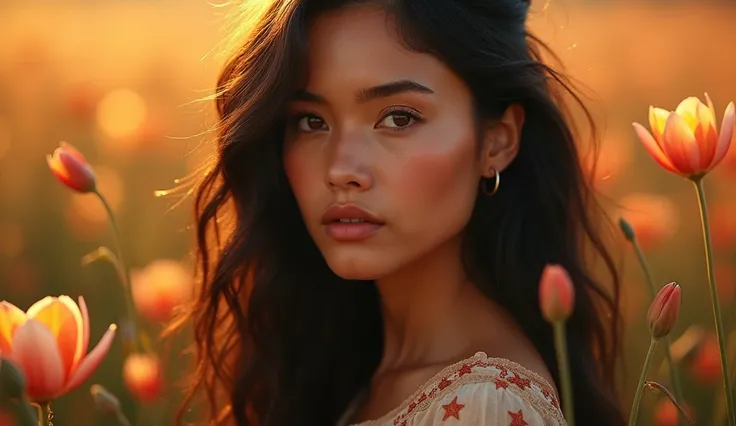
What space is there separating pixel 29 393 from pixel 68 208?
7.63 ft

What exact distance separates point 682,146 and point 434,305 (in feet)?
1.79

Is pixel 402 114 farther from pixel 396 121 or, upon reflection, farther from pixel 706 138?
pixel 706 138

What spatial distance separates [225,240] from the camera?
243cm

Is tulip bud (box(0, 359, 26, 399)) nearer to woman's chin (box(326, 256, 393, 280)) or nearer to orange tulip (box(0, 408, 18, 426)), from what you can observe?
woman's chin (box(326, 256, 393, 280))

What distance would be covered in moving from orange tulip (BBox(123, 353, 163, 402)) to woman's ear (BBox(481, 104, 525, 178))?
0.65 metres

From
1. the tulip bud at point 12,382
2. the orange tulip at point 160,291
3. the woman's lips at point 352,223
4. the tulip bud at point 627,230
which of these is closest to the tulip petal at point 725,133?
the tulip bud at point 627,230

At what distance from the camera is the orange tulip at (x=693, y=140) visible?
1.76m

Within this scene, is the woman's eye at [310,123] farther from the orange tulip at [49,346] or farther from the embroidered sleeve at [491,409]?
the orange tulip at [49,346]

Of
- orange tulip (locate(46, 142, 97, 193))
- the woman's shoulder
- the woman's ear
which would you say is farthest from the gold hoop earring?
orange tulip (locate(46, 142, 97, 193))

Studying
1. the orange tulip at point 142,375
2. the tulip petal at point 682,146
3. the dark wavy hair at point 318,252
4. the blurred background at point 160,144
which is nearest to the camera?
the tulip petal at point 682,146

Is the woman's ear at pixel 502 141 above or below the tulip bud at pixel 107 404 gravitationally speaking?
above

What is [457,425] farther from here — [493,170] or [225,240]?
[225,240]

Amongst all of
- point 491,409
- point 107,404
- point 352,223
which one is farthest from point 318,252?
point 491,409

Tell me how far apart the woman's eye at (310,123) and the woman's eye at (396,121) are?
0.43ft
